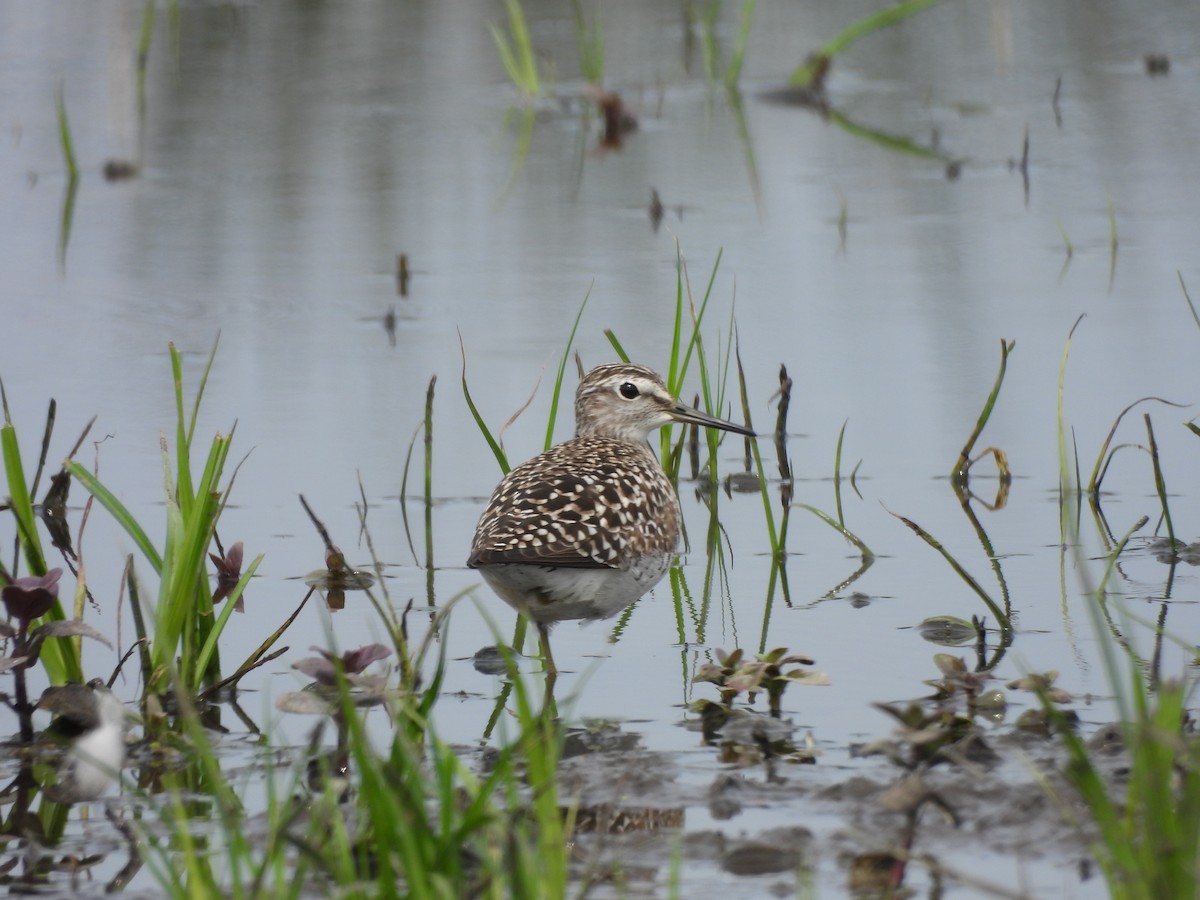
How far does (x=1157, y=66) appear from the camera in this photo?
14789 mm

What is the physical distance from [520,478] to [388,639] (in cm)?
68

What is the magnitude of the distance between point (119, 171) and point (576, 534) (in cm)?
779

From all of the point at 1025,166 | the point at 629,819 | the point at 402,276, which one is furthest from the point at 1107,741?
the point at 1025,166

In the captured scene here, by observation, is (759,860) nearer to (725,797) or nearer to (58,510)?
(725,797)

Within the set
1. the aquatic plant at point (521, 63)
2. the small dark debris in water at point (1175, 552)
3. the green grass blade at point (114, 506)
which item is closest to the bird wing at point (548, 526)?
the green grass blade at point (114, 506)

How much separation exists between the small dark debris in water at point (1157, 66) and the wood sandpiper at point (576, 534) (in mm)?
9860

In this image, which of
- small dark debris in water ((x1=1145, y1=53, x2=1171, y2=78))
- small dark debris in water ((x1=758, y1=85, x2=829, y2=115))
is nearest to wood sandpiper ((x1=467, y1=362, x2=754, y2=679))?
small dark debris in water ((x1=758, y1=85, x2=829, y2=115))

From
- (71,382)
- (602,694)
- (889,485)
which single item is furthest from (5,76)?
(602,694)

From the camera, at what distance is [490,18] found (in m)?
16.8

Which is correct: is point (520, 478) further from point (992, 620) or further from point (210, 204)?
point (210, 204)

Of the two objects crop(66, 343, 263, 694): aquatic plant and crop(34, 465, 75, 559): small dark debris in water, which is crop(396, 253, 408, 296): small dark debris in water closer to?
crop(34, 465, 75, 559): small dark debris in water

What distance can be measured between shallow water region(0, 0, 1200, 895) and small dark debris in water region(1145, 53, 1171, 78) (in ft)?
0.72

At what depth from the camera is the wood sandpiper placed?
513cm

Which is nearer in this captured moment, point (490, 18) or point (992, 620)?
point (992, 620)
